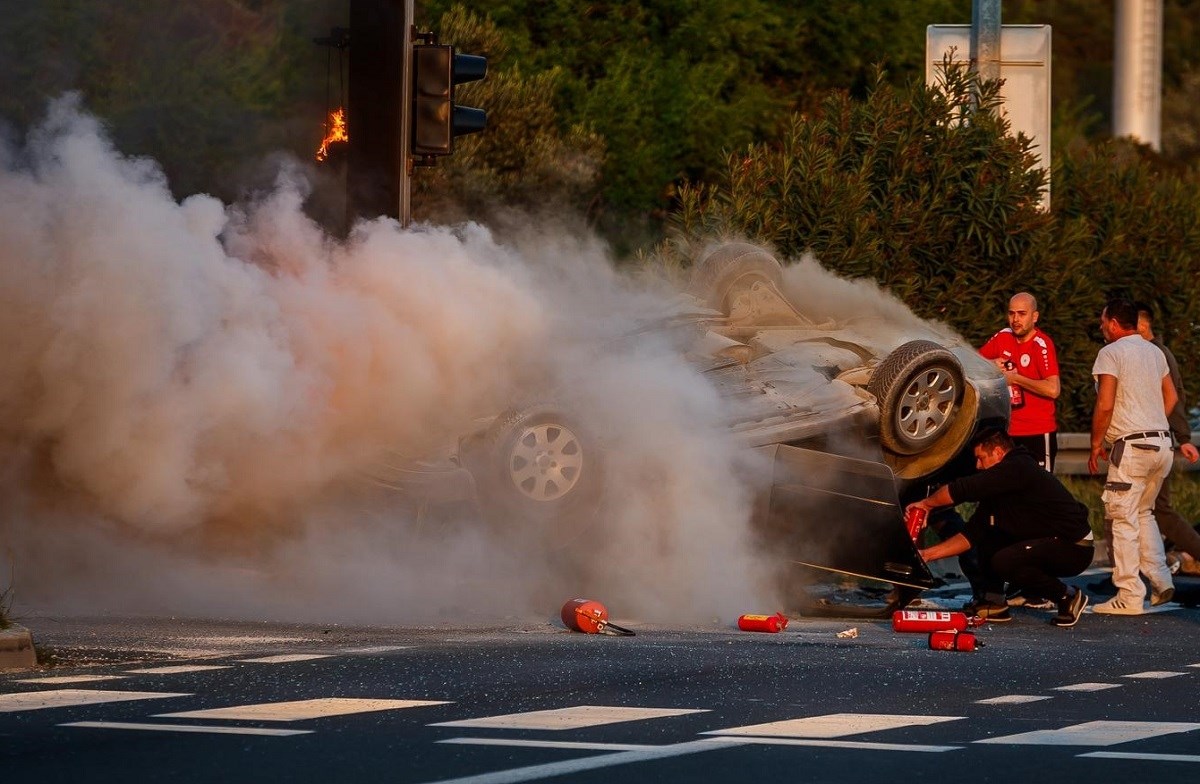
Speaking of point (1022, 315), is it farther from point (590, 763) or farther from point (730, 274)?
point (590, 763)

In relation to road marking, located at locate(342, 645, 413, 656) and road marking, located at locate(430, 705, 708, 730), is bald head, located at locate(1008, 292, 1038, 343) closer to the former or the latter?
road marking, located at locate(342, 645, 413, 656)

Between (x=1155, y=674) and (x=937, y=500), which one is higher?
(x=937, y=500)

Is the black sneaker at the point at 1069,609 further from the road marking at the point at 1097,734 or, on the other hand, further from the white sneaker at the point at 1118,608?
the road marking at the point at 1097,734

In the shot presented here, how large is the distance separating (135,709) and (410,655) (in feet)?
6.27

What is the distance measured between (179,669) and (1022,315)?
655 cm

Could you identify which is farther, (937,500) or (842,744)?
(937,500)

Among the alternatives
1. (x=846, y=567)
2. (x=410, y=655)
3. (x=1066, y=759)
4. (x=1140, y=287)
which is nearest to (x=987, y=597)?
Result: (x=846, y=567)

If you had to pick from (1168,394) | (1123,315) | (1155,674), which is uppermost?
(1123,315)

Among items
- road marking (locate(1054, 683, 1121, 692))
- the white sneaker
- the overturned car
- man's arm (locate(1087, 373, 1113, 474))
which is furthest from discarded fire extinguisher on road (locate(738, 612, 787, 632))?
man's arm (locate(1087, 373, 1113, 474))

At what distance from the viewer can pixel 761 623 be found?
432 inches

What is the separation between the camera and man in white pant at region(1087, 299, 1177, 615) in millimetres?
12422

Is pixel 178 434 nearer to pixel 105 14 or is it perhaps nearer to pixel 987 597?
pixel 105 14

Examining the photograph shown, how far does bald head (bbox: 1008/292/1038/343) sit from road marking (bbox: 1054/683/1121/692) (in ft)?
16.2

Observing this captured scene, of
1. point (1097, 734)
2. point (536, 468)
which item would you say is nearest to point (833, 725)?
point (1097, 734)
